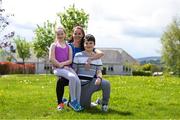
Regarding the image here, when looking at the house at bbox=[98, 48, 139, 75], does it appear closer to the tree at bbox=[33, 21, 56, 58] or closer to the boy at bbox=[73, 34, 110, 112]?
the tree at bbox=[33, 21, 56, 58]

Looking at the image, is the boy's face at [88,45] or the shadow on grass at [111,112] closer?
the shadow on grass at [111,112]

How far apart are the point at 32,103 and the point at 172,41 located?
6158 centimetres

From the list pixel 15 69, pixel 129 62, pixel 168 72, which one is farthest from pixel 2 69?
pixel 129 62

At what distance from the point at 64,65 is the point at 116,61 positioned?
92.5m

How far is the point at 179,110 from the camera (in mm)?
11492

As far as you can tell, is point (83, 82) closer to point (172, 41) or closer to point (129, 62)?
point (172, 41)

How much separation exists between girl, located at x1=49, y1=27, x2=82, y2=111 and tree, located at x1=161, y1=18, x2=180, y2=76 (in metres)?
57.7

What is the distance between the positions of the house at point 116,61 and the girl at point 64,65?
88711mm

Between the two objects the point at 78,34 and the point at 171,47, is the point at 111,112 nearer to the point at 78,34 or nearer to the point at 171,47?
the point at 78,34

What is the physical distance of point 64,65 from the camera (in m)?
11.3

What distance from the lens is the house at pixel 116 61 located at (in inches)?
4021

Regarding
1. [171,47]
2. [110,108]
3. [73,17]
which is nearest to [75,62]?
[110,108]

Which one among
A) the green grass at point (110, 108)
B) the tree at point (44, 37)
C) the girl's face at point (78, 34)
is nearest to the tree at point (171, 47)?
the tree at point (44, 37)

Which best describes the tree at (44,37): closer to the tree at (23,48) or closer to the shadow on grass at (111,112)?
the tree at (23,48)
